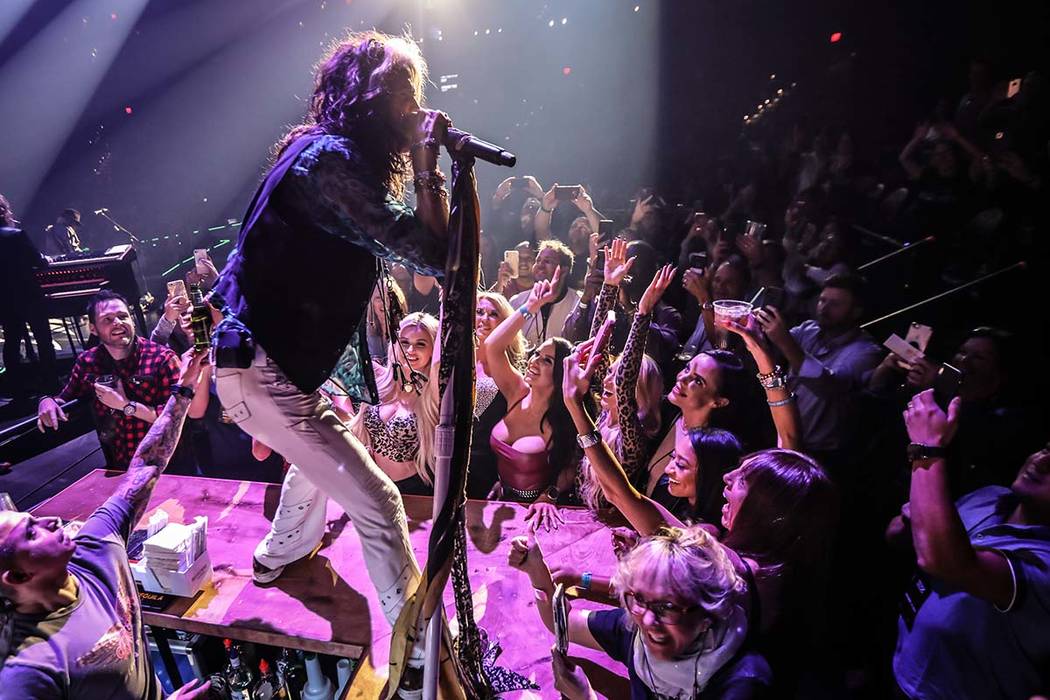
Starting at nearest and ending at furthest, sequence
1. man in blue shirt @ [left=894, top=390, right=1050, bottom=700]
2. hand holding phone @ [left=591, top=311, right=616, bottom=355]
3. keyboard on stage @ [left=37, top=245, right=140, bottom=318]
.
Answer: man in blue shirt @ [left=894, top=390, right=1050, bottom=700]
hand holding phone @ [left=591, top=311, right=616, bottom=355]
keyboard on stage @ [left=37, top=245, right=140, bottom=318]

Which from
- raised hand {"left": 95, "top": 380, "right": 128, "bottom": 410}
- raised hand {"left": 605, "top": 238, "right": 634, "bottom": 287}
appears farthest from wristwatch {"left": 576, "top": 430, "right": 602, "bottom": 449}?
raised hand {"left": 95, "top": 380, "right": 128, "bottom": 410}

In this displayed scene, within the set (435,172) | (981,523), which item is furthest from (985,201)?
(435,172)

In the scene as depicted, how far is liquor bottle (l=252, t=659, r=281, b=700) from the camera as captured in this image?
92.8 inches

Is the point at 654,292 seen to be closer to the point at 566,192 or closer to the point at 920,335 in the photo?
the point at 920,335

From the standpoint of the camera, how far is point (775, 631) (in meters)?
1.41

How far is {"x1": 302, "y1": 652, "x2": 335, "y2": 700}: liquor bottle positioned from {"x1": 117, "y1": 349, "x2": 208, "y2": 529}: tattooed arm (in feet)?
3.25

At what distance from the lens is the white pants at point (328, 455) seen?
1415 mm

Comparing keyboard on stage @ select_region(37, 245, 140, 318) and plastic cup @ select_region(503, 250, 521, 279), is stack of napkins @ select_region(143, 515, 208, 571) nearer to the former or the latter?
plastic cup @ select_region(503, 250, 521, 279)

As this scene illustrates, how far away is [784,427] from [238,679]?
2.75 metres

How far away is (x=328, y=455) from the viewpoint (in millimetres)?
1477

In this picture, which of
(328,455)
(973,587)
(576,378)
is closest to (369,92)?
(328,455)

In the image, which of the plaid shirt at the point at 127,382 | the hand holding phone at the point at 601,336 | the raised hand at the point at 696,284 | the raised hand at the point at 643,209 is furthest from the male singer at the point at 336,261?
the raised hand at the point at 643,209

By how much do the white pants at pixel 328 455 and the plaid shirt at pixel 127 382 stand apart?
86.2 inches

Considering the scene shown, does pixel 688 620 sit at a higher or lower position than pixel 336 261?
lower
